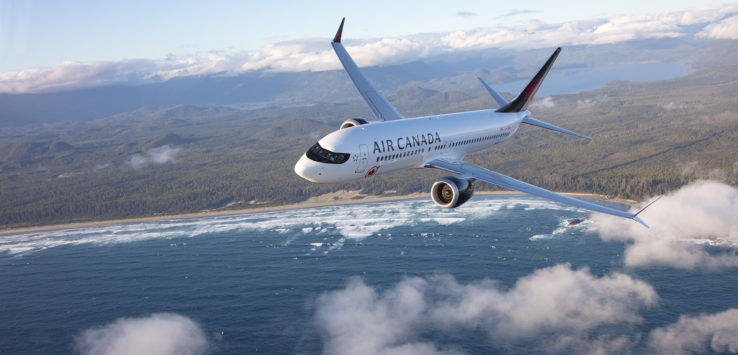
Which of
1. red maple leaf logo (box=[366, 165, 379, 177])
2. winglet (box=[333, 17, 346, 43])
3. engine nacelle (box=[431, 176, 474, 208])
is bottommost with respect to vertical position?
engine nacelle (box=[431, 176, 474, 208])

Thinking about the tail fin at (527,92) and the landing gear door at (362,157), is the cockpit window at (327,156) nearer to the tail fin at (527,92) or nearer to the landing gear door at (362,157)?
the landing gear door at (362,157)

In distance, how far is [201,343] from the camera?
440 ft

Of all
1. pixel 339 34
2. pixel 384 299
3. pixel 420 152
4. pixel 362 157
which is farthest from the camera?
pixel 384 299

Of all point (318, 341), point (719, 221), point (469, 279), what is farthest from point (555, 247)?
point (318, 341)

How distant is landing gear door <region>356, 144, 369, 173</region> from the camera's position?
49219 millimetres

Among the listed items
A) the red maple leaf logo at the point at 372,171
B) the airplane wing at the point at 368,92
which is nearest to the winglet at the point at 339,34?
the airplane wing at the point at 368,92

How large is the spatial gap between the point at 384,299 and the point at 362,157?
108627 mm

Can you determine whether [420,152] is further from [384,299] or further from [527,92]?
[384,299]

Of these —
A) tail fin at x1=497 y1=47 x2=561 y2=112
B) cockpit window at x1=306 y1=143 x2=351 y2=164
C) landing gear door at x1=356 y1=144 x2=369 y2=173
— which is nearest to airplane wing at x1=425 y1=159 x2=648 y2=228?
landing gear door at x1=356 y1=144 x2=369 y2=173

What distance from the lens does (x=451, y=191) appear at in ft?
160

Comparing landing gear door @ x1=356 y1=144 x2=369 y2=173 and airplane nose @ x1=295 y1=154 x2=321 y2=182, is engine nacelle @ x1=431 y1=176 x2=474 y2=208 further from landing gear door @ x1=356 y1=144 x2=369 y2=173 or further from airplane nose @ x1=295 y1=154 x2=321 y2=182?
airplane nose @ x1=295 y1=154 x2=321 y2=182

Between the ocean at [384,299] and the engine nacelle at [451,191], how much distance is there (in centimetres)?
9102

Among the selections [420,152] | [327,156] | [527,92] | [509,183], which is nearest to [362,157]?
[327,156]

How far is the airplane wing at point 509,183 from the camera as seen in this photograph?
143ft
